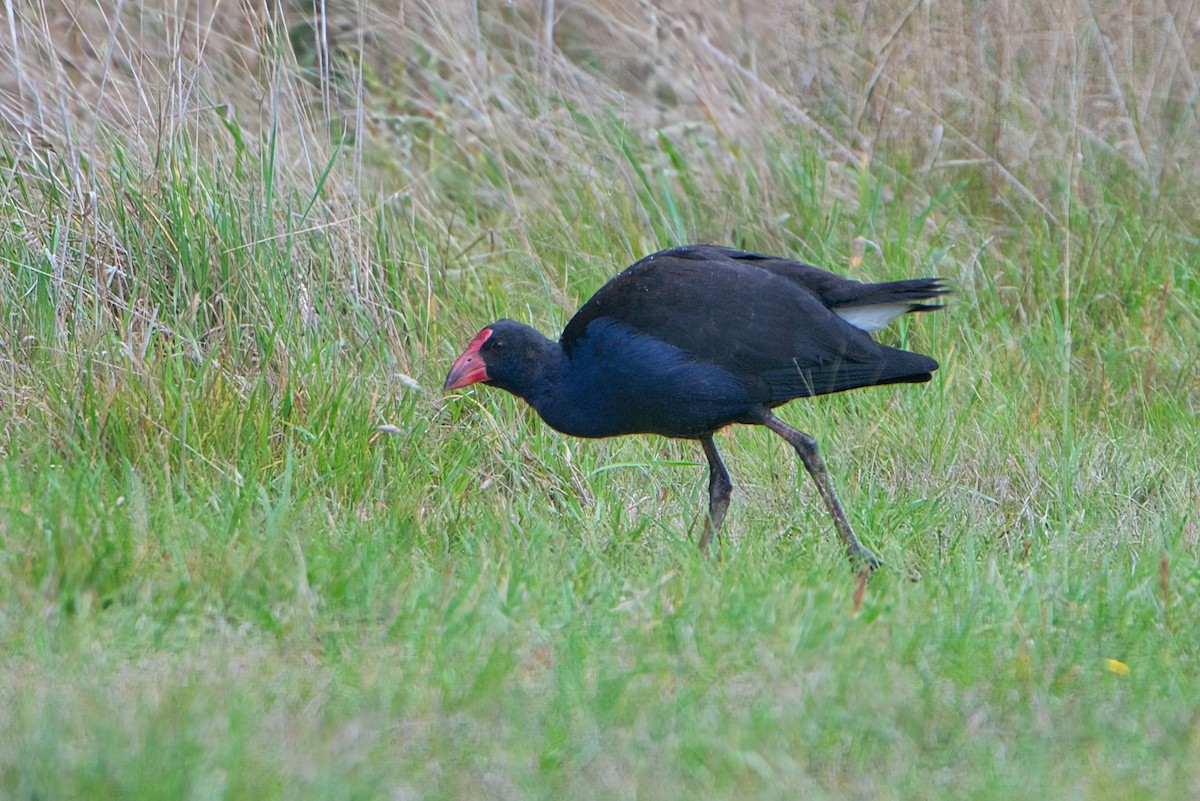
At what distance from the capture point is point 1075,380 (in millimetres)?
4816

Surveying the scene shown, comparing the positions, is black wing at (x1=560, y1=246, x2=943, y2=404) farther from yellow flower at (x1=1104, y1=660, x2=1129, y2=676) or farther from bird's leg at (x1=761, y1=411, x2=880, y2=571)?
yellow flower at (x1=1104, y1=660, x2=1129, y2=676)

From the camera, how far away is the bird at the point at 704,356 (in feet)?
12.4

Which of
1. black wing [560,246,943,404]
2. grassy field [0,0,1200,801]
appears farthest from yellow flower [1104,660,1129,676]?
black wing [560,246,943,404]

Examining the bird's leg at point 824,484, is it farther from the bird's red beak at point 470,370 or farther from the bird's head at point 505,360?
the bird's red beak at point 470,370

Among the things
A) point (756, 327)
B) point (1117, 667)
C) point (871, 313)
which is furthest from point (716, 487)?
point (1117, 667)

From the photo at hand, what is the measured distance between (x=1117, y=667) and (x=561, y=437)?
1.96 metres

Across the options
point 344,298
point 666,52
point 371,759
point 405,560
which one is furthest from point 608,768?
point 666,52

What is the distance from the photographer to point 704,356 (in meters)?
3.79

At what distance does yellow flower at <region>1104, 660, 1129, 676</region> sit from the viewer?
283cm

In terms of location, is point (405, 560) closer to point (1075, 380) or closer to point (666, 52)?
point (1075, 380)

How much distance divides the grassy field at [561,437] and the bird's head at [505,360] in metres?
0.23

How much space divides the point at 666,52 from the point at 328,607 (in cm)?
342

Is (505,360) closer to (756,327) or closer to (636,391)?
(636,391)

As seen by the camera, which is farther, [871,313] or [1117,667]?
[871,313]
